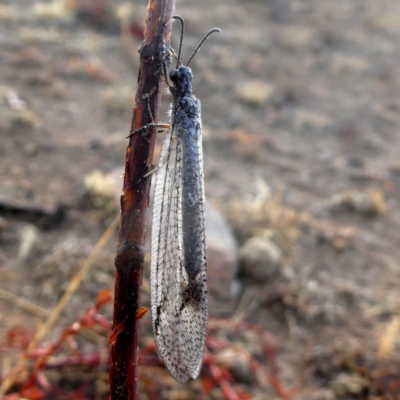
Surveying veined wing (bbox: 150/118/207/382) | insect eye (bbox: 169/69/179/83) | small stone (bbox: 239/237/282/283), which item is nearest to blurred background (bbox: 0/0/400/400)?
small stone (bbox: 239/237/282/283)

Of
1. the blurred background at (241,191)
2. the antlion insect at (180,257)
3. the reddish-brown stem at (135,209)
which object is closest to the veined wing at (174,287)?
the antlion insect at (180,257)

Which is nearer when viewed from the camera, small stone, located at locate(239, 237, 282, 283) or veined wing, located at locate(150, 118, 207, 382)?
veined wing, located at locate(150, 118, 207, 382)

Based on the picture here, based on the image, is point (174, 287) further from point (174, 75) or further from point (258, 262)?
point (258, 262)

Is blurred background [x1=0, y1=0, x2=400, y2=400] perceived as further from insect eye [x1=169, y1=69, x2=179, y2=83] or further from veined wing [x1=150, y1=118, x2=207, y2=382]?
insect eye [x1=169, y1=69, x2=179, y2=83]

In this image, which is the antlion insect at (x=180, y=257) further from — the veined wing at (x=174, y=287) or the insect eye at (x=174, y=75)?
the insect eye at (x=174, y=75)

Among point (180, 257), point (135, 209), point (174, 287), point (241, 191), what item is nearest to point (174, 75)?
point (180, 257)

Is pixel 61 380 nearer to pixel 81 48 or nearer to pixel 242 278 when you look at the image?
pixel 242 278
